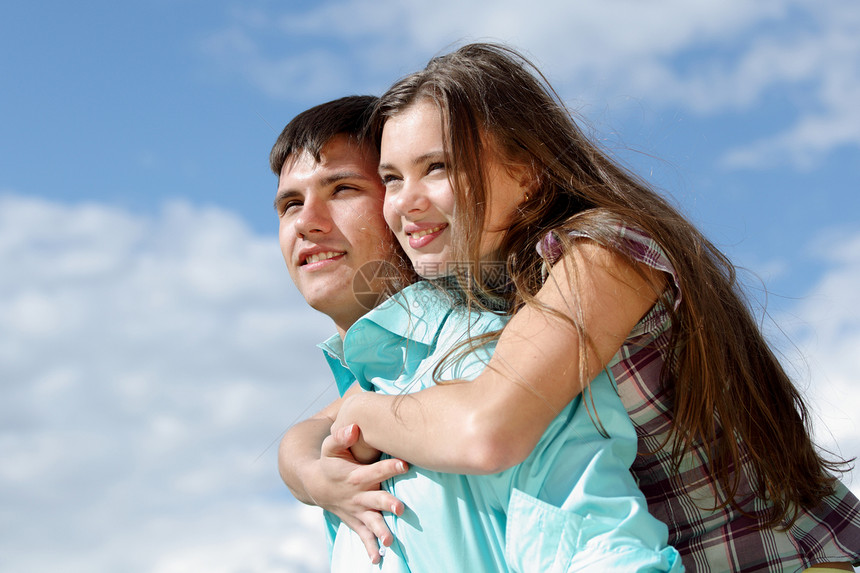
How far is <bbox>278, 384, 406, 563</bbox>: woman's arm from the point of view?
2.36m

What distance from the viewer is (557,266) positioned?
2.24 metres

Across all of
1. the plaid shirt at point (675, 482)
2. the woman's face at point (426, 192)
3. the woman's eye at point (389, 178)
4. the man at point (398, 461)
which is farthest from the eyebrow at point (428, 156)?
the plaid shirt at point (675, 482)

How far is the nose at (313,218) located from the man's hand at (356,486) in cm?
104

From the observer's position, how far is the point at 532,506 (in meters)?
2.05

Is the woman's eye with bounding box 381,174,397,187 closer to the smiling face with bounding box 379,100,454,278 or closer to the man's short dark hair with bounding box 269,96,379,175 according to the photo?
the smiling face with bounding box 379,100,454,278

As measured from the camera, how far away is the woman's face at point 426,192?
264 centimetres

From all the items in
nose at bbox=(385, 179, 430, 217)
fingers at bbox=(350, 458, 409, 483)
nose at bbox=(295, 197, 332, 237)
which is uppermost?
nose at bbox=(295, 197, 332, 237)

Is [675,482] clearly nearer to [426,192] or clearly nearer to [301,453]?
[426,192]

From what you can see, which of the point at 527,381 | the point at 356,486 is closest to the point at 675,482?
the point at 527,381

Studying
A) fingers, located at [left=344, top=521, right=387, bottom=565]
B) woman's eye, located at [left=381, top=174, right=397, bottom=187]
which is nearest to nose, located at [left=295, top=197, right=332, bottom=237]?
woman's eye, located at [left=381, top=174, right=397, bottom=187]

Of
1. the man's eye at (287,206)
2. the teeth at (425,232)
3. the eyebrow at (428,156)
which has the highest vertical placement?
the man's eye at (287,206)

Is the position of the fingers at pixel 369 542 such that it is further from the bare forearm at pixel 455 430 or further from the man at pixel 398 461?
the bare forearm at pixel 455 430

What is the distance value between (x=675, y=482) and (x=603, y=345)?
551 millimetres

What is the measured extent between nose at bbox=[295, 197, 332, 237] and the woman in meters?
0.50
